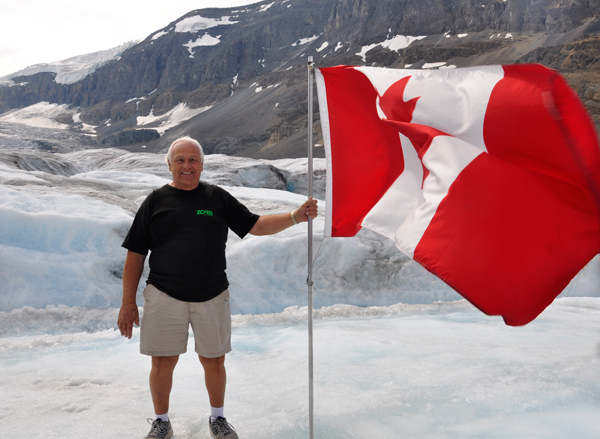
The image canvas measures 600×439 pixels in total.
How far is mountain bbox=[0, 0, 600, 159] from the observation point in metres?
54.2

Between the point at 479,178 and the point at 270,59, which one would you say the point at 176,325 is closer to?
the point at 479,178

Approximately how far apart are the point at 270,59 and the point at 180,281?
104028mm

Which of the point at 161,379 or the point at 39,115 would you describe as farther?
the point at 39,115

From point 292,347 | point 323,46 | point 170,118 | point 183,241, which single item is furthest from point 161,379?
point 323,46

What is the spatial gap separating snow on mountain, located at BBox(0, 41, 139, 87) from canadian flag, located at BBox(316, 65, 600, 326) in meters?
130

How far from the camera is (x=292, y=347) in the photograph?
362 cm

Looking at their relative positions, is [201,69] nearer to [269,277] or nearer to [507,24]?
[507,24]

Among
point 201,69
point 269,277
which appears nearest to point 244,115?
point 201,69

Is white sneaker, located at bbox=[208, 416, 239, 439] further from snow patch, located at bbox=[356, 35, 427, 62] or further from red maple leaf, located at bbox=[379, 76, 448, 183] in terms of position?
snow patch, located at bbox=[356, 35, 427, 62]

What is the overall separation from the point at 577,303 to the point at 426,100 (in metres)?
3.76

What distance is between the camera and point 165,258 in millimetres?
2080

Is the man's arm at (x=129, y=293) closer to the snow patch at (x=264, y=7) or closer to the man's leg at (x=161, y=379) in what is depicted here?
the man's leg at (x=161, y=379)


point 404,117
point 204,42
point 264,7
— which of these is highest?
point 264,7

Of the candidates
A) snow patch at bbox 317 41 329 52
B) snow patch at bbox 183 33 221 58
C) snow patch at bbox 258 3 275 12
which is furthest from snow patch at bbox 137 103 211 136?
snow patch at bbox 258 3 275 12
